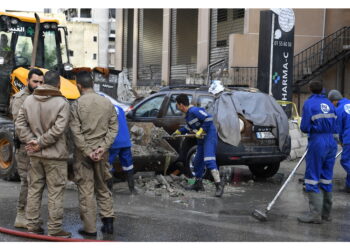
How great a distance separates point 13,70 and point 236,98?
4.61 meters

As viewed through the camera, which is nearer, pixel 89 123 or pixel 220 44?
pixel 89 123

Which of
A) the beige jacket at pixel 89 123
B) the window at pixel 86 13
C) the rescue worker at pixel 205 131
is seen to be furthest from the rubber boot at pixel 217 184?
the window at pixel 86 13

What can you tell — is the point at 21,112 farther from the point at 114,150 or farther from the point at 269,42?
the point at 269,42

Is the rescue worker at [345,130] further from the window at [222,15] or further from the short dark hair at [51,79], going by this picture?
the window at [222,15]

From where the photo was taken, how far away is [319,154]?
6871 mm

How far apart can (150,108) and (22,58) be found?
293 centimetres

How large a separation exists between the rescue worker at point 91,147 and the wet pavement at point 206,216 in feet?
0.88

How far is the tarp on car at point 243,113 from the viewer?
9516 millimetres

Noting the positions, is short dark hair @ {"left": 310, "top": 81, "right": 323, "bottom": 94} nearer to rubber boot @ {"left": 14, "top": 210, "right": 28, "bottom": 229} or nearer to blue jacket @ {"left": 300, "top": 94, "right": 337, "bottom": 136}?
blue jacket @ {"left": 300, "top": 94, "right": 337, "bottom": 136}

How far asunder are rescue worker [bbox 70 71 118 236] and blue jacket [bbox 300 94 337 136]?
2630 millimetres

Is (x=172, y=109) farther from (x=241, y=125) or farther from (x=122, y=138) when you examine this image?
(x=122, y=138)

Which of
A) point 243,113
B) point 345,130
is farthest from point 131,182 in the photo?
point 345,130

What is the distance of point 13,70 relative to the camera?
10727 millimetres
